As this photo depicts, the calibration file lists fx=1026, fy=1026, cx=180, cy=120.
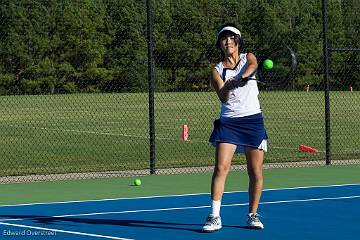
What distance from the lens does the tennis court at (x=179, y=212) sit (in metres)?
9.80

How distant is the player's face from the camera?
9.77 metres

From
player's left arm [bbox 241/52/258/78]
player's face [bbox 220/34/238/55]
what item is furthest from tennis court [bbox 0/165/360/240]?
player's face [bbox 220/34/238/55]

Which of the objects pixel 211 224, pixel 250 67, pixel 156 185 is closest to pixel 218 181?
pixel 211 224

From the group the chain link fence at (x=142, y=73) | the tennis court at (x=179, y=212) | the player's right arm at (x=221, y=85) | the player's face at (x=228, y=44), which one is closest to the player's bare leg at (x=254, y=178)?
the tennis court at (x=179, y=212)

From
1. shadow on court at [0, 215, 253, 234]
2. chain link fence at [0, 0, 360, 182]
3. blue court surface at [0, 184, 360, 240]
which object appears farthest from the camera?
chain link fence at [0, 0, 360, 182]

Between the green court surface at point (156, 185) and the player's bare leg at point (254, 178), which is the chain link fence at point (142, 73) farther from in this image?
the player's bare leg at point (254, 178)

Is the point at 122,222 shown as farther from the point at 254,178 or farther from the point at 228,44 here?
the point at 228,44

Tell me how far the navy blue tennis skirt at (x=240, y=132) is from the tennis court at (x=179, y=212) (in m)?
0.86

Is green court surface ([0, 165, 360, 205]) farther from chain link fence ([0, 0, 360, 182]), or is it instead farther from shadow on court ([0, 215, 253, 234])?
chain link fence ([0, 0, 360, 182])

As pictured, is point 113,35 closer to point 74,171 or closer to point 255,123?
point 74,171

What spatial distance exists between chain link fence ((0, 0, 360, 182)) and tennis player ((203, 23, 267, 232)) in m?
11.1

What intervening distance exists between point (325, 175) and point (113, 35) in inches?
1090

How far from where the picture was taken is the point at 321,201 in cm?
1217

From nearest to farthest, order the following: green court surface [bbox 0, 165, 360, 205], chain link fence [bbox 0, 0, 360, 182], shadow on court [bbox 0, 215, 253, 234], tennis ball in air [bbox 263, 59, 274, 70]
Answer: tennis ball in air [bbox 263, 59, 274, 70]
shadow on court [bbox 0, 215, 253, 234]
green court surface [bbox 0, 165, 360, 205]
chain link fence [bbox 0, 0, 360, 182]
